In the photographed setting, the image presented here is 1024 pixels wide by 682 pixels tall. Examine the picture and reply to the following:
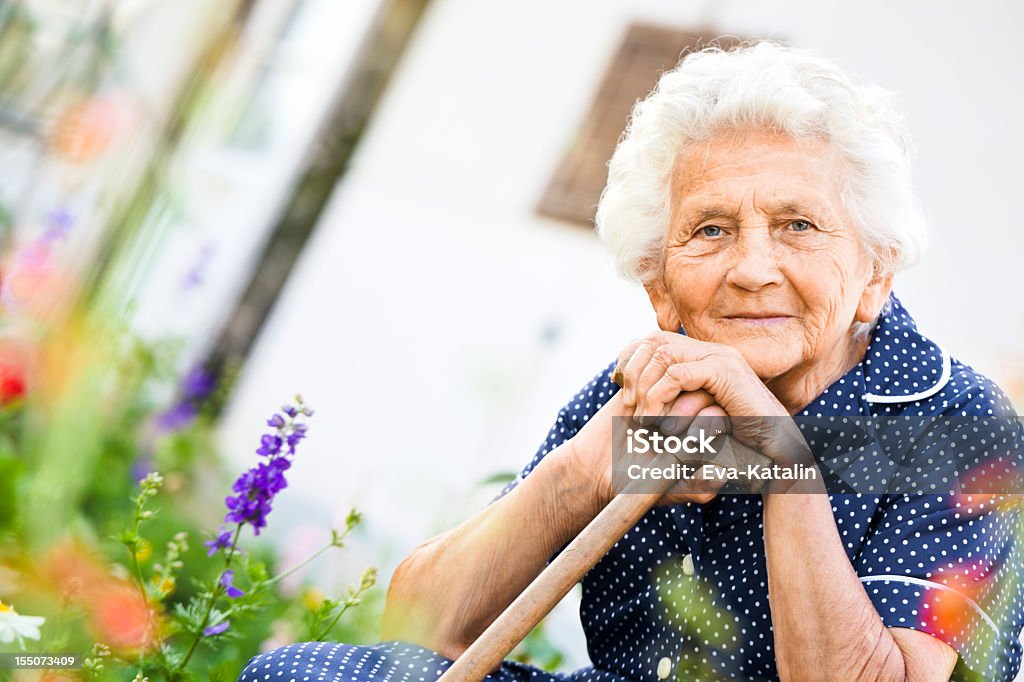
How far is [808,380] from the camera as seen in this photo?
66.8 inches

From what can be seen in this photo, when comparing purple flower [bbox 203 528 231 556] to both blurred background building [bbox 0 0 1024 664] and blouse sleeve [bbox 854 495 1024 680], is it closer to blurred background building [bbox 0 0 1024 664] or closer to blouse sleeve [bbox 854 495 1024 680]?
blouse sleeve [bbox 854 495 1024 680]

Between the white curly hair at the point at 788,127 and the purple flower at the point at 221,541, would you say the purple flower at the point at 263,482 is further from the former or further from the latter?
the white curly hair at the point at 788,127

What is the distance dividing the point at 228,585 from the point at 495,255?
271 cm

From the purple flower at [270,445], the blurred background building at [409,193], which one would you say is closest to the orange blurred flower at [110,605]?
the purple flower at [270,445]

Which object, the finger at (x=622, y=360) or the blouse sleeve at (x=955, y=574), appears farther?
the finger at (x=622, y=360)

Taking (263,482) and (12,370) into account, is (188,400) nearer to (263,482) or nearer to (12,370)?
(12,370)

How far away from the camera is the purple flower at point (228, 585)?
1755mm

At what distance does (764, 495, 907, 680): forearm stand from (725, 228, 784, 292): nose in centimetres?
37

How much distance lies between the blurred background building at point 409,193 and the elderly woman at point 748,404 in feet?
4.41

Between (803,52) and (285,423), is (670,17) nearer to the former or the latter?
(803,52)

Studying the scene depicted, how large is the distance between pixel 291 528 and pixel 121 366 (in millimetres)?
955

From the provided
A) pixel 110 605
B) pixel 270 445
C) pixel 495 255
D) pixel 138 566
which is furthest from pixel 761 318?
pixel 495 255

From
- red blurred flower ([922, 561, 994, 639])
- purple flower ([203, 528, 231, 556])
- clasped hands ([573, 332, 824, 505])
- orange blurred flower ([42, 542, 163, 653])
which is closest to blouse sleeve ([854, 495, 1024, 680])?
red blurred flower ([922, 561, 994, 639])

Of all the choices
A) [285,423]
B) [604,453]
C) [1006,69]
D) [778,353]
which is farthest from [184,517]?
[1006,69]
